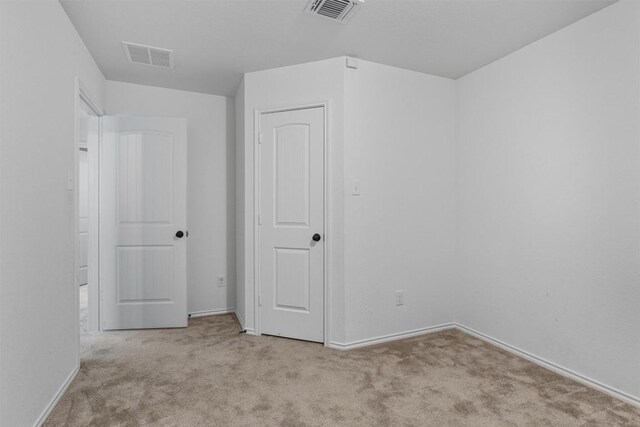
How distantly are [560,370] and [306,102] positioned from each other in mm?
2753

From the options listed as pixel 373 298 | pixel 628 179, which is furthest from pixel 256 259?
pixel 628 179

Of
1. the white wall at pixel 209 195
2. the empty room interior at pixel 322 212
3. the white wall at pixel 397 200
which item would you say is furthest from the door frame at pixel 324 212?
the white wall at pixel 209 195

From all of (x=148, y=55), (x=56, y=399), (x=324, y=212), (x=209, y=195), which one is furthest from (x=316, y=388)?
(x=148, y=55)

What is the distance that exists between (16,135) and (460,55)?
2.98 metres

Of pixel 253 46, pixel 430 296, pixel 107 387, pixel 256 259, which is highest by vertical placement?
pixel 253 46

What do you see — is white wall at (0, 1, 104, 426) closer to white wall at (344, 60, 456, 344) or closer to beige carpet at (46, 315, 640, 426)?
beige carpet at (46, 315, 640, 426)

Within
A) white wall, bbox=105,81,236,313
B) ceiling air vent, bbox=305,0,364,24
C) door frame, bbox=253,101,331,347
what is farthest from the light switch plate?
white wall, bbox=105,81,236,313

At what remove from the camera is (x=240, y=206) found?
3445mm

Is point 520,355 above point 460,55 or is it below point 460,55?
below

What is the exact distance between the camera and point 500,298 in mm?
2916

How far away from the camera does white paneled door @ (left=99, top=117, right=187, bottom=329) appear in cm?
329

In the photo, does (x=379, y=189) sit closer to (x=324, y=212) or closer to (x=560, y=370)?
(x=324, y=212)

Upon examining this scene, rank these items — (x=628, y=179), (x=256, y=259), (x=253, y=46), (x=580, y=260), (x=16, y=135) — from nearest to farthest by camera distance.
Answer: (x=16, y=135), (x=628, y=179), (x=580, y=260), (x=253, y=46), (x=256, y=259)

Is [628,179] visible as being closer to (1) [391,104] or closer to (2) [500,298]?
(2) [500,298]
